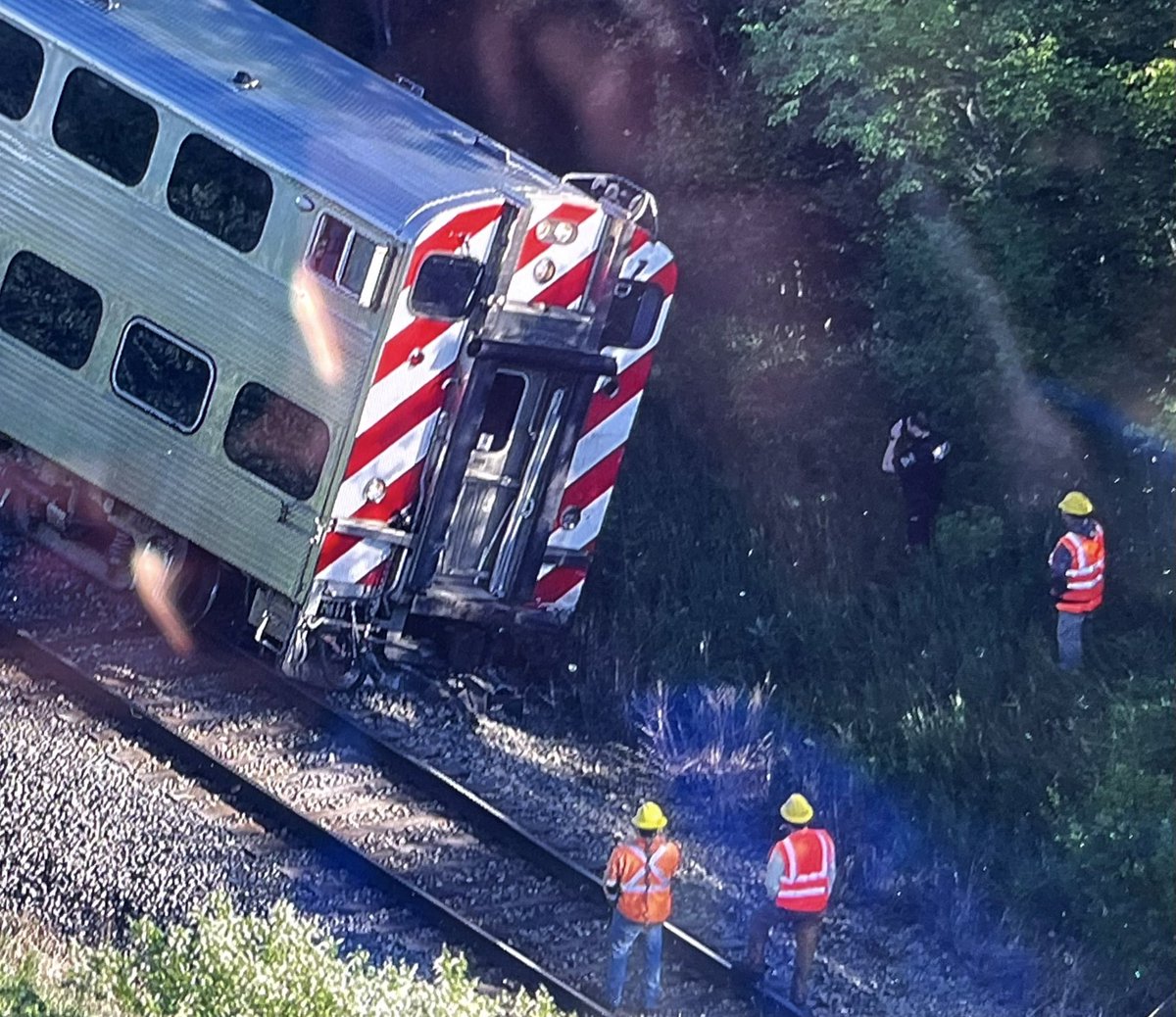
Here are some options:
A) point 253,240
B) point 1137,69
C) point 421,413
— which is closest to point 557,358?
point 421,413

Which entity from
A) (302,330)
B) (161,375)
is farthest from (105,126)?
(302,330)

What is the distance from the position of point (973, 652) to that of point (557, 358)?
305 centimetres

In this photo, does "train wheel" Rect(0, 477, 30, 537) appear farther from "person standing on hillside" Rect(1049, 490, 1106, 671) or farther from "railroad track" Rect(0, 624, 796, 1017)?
"person standing on hillside" Rect(1049, 490, 1106, 671)

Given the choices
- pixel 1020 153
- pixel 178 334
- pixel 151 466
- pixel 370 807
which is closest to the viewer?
pixel 370 807

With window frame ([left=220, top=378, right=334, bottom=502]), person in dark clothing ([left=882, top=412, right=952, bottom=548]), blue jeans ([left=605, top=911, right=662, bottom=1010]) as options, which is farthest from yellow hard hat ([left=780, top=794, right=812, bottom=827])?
person in dark clothing ([left=882, top=412, right=952, bottom=548])

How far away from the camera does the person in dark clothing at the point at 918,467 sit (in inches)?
471

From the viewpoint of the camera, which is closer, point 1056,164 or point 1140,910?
point 1140,910

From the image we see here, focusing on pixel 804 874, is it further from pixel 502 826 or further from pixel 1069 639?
pixel 1069 639

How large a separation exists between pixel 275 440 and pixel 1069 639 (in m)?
4.71

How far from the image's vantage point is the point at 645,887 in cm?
838

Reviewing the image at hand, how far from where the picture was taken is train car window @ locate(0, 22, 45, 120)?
10.7m

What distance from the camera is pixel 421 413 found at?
33.0 ft

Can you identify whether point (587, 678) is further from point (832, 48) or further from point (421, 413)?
point (832, 48)

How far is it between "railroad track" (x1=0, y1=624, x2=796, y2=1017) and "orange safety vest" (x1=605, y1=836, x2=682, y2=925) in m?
0.45
